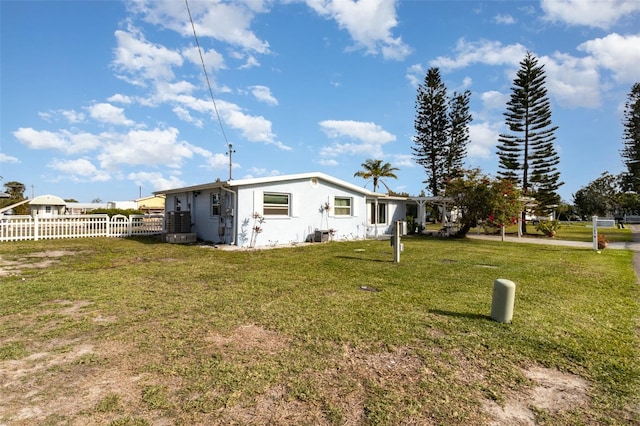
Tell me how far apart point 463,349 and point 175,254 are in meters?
9.17

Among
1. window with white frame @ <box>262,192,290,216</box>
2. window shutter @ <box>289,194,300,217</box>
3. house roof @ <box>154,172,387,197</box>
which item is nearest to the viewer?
house roof @ <box>154,172,387,197</box>

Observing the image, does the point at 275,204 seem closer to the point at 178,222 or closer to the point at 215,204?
the point at 215,204

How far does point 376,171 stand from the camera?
31969 millimetres

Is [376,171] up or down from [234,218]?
up

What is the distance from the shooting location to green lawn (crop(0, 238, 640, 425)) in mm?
2379

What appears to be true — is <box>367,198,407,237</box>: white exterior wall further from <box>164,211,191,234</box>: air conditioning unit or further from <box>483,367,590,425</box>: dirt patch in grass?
<box>483,367,590,425</box>: dirt patch in grass

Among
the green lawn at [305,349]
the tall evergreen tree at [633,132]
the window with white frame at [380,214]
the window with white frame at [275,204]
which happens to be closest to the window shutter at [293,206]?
the window with white frame at [275,204]

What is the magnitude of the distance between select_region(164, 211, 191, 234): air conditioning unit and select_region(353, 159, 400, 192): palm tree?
2062cm

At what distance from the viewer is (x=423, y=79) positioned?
3231 centimetres

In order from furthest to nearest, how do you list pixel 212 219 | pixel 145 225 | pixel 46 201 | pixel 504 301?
pixel 46 201, pixel 145 225, pixel 212 219, pixel 504 301

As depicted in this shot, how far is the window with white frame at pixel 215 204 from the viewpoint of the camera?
13.5 meters

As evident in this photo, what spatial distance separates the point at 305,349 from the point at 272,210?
10297 millimetres

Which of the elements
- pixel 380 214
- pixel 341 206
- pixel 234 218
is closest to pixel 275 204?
pixel 234 218

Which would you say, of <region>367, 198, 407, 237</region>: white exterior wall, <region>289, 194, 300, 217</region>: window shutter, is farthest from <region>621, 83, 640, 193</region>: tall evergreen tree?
<region>289, 194, 300, 217</region>: window shutter
